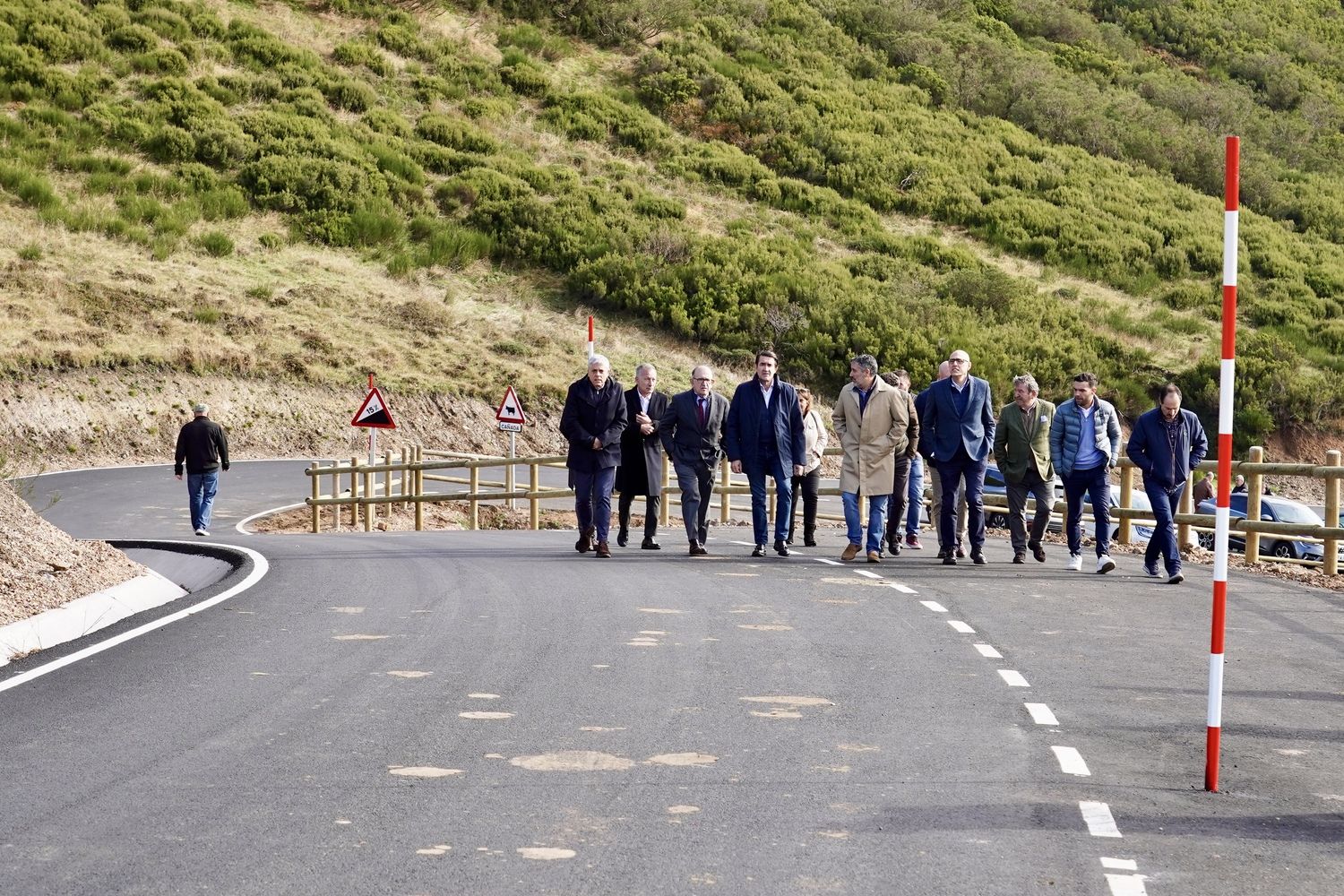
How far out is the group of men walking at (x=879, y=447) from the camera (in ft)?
51.3

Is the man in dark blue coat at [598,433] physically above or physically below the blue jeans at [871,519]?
above

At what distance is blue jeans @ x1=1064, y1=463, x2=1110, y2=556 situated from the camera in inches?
622

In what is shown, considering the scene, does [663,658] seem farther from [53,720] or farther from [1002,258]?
[1002,258]

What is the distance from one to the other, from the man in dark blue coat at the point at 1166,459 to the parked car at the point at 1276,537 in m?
4.86

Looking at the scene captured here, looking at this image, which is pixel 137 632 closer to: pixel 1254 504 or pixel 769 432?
pixel 769 432

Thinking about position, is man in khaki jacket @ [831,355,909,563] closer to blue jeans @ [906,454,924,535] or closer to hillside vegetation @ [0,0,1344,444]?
blue jeans @ [906,454,924,535]

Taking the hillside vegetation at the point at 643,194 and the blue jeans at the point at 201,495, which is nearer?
the blue jeans at the point at 201,495

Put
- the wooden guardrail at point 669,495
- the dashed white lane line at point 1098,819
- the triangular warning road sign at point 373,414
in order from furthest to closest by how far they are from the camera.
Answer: the triangular warning road sign at point 373,414
the wooden guardrail at point 669,495
the dashed white lane line at point 1098,819

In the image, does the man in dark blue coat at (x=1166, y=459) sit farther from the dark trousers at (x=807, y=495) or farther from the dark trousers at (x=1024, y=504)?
the dark trousers at (x=807, y=495)

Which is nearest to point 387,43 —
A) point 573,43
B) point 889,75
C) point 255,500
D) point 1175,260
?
point 573,43

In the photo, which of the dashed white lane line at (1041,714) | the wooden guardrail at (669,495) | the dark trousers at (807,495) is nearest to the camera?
the dashed white lane line at (1041,714)

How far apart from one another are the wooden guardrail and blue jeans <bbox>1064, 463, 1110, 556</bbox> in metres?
1.79

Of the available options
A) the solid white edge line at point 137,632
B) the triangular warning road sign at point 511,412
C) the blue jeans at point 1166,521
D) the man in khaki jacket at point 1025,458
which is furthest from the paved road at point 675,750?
the triangular warning road sign at point 511,412

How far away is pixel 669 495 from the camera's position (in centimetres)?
2659
